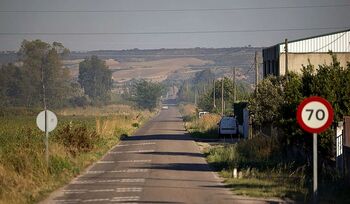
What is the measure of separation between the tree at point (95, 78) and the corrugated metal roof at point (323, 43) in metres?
125

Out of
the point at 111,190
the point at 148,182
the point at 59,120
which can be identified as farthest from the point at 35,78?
the point at 111,190

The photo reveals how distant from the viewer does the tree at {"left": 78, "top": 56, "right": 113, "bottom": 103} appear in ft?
584

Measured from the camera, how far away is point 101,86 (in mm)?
177875

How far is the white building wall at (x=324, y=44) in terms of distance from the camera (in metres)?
54.8

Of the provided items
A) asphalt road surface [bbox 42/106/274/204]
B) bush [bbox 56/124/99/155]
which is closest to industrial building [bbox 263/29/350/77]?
asphalt road surface [bbox 42/106/274/204]

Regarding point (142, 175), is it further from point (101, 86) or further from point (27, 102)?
point (101, 86)

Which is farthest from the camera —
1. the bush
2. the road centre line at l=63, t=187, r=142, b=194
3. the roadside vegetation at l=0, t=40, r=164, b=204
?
the bush

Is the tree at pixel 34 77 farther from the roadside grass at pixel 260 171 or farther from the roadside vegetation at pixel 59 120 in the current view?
the roadside grass at pixel 260 171

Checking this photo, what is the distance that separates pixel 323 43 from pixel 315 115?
44.1 meters

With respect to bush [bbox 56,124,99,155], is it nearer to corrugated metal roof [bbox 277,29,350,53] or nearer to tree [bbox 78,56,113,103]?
corrugated metal roof [bbox 277,29,350,53]

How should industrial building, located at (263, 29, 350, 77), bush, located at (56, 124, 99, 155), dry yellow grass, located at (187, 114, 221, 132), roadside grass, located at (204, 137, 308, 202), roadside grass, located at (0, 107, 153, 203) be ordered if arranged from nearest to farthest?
roadside grass, located at (204, 137, 308, 202), roadside grass, located at (0, 107, 153, 203), bush, located at (56, 124, 99, 155), industrial building, located at (263, 29, 350, 77), dry yellow grass, located at (187, 114, 221, 132)

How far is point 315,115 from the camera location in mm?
12453

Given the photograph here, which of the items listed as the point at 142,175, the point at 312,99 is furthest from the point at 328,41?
the point at 312,99

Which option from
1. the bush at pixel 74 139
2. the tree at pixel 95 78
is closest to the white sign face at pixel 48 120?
the bush at pixel 74 139
